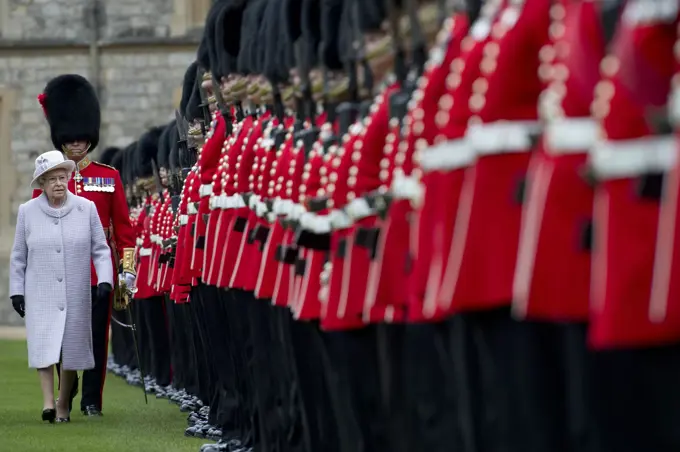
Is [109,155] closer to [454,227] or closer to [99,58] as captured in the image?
[99,58]

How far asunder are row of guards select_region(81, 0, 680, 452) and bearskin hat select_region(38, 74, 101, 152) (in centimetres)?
395

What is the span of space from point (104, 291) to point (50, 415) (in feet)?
2.44

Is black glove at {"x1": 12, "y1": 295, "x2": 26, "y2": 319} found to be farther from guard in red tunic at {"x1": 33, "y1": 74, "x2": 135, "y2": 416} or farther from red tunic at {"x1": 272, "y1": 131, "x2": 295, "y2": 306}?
red tunic at {"x1": 272, "y1": 131, "x2": 295, "y2": 306}

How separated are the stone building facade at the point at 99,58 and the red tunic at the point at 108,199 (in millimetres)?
24875

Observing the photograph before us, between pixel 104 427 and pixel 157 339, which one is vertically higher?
pixel 157 339

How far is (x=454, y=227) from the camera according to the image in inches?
200

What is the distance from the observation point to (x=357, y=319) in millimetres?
6387

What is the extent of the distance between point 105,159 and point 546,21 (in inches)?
880

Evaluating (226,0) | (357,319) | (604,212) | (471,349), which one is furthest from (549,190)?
(226,0)

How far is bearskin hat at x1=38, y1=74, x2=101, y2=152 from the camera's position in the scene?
1336 cm

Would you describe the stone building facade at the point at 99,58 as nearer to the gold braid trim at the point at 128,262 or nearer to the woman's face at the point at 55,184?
the gold braid trim at the point at 128,262

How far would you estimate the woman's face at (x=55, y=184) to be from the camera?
11469 mm

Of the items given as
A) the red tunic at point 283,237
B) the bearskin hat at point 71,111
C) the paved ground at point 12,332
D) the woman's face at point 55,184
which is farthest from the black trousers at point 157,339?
the paved ground at point 12,332

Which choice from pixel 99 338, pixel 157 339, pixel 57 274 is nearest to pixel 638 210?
pixel 57 274
